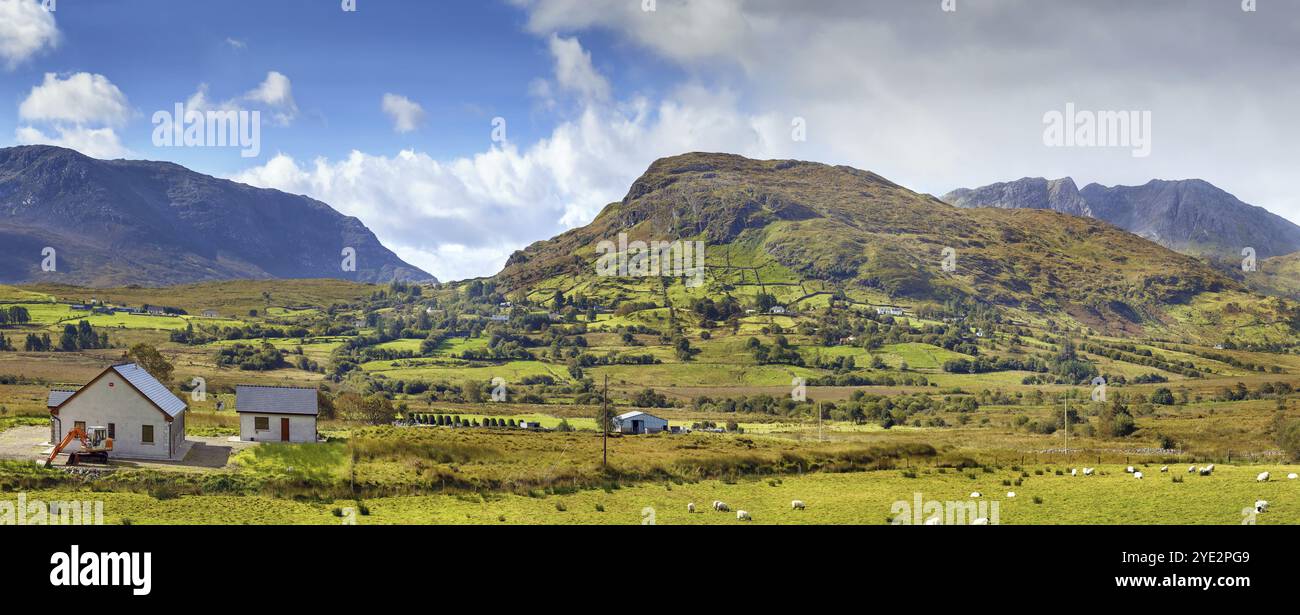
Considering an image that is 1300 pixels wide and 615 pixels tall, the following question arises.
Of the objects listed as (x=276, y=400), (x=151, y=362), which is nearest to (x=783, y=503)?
(x=276, y=400)

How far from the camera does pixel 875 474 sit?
4372cm

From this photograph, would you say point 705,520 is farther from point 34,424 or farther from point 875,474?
point 34,424

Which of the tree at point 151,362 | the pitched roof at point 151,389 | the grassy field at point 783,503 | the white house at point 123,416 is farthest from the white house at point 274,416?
the tree at point 151,362

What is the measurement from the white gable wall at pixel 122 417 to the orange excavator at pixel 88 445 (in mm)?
754

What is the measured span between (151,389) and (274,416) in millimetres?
10017

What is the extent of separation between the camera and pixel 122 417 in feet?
141

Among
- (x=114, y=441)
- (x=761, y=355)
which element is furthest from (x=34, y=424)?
(x=761, y=355)

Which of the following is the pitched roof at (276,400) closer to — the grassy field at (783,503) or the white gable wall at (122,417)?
the white gable wall at (122,417)

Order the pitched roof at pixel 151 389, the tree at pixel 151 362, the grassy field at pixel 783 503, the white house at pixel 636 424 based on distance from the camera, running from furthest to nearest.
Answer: the white house at pixel 636 424 → the tree at pixel 151 362 → the pitched roof at pixel 151 389 → the grassy field at pixel 783 503

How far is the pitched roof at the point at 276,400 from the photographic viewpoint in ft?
176


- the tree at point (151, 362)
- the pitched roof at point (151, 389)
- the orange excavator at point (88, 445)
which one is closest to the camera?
the orange excavator at point (88, 445)

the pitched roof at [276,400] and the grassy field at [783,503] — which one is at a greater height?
the pitched roof at [276,400]
